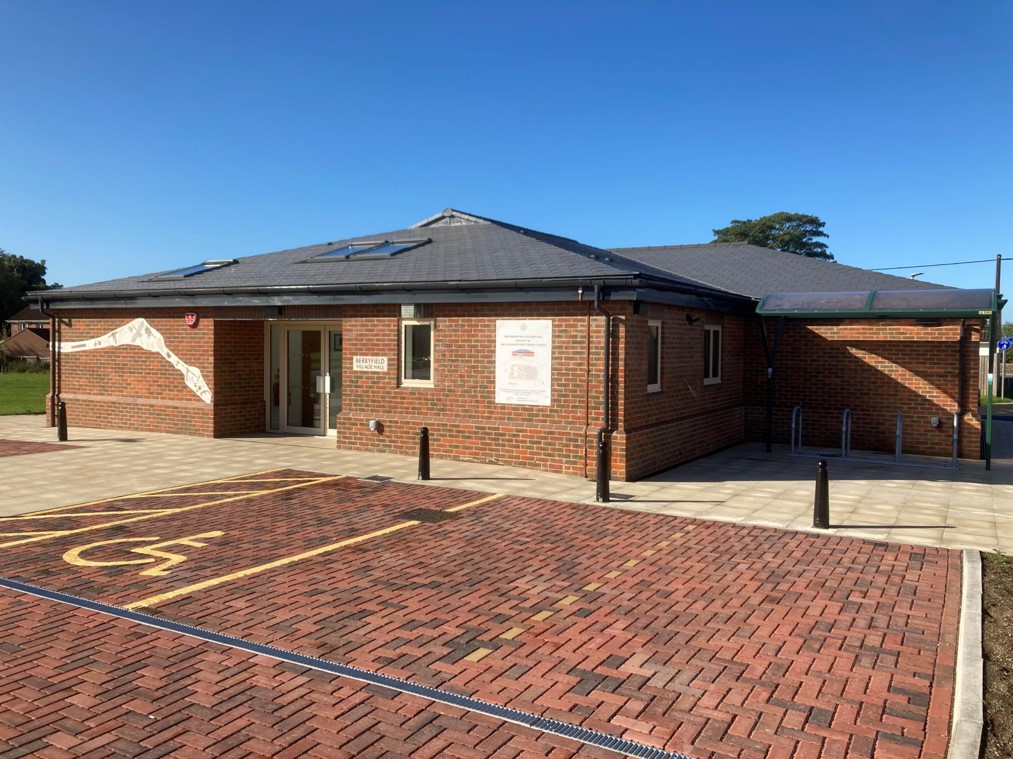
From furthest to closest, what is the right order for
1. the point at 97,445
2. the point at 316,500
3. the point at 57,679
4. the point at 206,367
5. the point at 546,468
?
the point at 206,367 < the point at 97,445 < the point at 546,468 < the point at 316,500 < the point at 57,679

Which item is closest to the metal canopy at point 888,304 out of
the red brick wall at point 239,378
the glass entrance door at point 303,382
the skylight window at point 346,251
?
the skylight window at point 346,251

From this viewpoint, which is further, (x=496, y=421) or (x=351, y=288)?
(x=351, y=288)

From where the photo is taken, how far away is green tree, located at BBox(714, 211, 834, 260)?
6500 cm

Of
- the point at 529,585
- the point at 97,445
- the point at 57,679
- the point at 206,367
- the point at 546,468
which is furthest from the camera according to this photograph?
the point at 206,367

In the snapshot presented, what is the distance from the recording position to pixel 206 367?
1636 centimetres

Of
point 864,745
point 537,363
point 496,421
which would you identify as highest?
point 537,363

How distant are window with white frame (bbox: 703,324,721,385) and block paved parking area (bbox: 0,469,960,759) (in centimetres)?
688

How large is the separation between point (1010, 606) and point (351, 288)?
10831 millimetres

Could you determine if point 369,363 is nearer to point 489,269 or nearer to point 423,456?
point 489,269

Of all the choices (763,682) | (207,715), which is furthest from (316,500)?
(763,682)

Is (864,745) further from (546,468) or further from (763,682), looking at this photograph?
(546,468)

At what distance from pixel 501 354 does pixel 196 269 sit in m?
9.47

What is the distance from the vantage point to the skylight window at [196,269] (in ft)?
58.9

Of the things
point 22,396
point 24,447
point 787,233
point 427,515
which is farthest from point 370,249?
point 787,233
